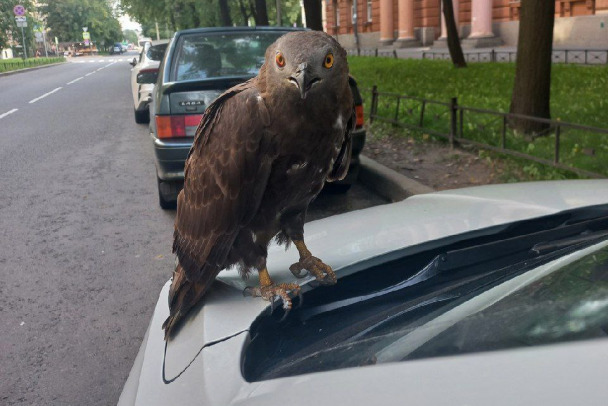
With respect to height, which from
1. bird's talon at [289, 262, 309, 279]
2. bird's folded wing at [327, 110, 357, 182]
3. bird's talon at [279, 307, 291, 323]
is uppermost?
bird's folded wing at [327, 110, 357, 182]

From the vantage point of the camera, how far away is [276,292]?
208cm

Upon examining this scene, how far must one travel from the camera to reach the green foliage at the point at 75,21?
374 ft

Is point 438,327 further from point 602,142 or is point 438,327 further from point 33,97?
point 33,97

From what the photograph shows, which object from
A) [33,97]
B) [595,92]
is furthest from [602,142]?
[33,97]

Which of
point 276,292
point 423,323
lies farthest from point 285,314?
point 423,323

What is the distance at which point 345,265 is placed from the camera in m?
2.30

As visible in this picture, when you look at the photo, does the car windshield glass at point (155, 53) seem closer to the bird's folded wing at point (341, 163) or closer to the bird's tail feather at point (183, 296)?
the bird's folded wing at point (341, 163)

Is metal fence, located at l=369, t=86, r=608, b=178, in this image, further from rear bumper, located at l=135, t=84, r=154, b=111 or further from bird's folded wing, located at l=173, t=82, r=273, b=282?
bird's folded wing, located at l=173, t=82, r=273, b=282

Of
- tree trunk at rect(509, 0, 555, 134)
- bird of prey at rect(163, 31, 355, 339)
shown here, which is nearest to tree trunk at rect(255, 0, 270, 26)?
tree trunk at rect(509, 0, 555, 134)

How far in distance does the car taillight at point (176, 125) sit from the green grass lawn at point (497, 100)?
3.58 m

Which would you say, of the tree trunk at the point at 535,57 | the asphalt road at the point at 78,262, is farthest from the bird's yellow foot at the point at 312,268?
the tree trunk at the point at 535,57

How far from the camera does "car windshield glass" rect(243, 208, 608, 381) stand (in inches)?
62.7

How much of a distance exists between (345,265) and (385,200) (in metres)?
5.27

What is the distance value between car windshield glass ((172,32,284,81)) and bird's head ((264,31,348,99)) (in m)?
4.66
